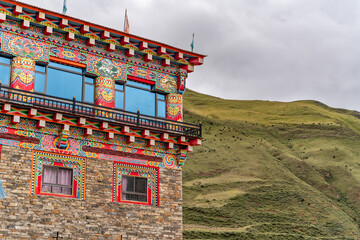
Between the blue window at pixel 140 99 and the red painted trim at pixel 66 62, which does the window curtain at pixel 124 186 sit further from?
the red painted trim at pixel 66 62

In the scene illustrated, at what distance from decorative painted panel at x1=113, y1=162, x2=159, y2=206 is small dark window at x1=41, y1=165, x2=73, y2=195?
2480 millimetres

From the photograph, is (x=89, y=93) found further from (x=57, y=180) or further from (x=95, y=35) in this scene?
(x=57, y=180)

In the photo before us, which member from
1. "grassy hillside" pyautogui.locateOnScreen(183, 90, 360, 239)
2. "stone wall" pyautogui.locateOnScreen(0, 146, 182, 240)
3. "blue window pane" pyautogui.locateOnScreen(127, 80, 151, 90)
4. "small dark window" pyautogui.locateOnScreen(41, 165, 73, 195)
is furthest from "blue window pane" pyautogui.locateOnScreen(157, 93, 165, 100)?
"grassy hillside" pyautogui.locateOnScreen(183, 90, 360, 239)

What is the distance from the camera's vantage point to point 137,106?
30.2 m

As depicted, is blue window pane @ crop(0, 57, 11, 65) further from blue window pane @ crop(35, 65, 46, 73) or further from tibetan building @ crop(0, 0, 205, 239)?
blue window pane @ crop(35, 65, 46, 73)

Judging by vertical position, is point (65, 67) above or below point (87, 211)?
above

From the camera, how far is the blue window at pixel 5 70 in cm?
2575

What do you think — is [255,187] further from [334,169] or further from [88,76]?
[88,76]

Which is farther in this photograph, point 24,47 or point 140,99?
point 140,99

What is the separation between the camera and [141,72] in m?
30.6

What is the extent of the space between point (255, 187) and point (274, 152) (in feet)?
73.7

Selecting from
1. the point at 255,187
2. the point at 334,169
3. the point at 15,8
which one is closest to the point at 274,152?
the point at 334,169

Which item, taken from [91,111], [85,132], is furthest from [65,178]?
[91,111]

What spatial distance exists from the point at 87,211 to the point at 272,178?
55.1m
